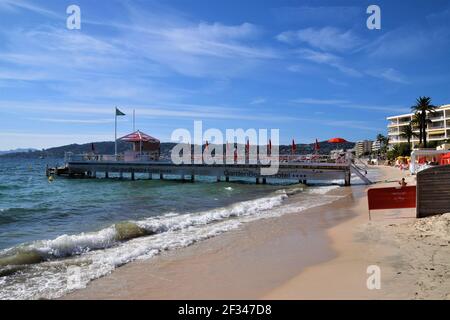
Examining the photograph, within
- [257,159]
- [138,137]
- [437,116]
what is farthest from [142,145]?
[437,116]

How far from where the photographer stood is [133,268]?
8.91 meters

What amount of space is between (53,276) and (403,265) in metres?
7.25

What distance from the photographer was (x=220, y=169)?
135 feet

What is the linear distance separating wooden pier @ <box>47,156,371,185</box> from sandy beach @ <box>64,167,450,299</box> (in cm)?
2219

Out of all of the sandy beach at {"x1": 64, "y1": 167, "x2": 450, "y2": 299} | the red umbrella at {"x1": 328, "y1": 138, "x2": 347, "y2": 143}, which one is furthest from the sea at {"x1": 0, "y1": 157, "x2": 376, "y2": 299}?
the red umbrella at {"x1": 328, "y1": 138, "x2": 347, "y2": 143}

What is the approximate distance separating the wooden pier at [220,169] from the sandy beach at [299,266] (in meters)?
22.2

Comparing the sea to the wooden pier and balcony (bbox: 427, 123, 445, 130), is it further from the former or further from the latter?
balcony (bbox: 427, 123, 445, 130)

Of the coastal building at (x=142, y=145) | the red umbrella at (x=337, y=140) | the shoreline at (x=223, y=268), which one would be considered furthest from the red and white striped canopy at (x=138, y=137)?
the shoreline at (x=223, y=268)

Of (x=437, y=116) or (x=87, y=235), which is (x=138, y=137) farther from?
(x=437, y=116)

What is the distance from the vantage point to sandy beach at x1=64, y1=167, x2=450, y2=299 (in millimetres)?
6844

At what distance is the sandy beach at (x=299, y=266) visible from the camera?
684cm
